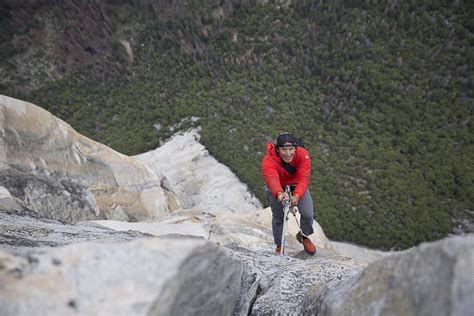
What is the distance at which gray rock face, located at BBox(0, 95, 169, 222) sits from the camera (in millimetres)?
9617

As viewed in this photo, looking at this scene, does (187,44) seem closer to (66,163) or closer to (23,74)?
(23,74)

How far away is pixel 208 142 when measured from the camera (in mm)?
25562

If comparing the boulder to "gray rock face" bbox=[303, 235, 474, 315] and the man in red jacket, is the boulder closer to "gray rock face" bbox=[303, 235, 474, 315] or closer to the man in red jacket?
the man in red jacket

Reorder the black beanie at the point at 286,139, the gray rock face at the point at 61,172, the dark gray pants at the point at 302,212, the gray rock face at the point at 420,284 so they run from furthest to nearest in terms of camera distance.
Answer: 1. the gray rock face at the point at 61,172
2. the dark gray pants at the point at 302,212
3. the black beanie at the point at 286,139
4. the gray rock face at the point at 420,284

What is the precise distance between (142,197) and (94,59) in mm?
31532

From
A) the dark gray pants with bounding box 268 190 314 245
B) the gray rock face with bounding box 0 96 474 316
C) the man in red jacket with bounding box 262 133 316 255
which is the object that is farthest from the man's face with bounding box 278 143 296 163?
the gray rock face with bounding box 0 96 474 316

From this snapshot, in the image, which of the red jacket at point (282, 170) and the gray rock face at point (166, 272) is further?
the red jacket at point (282, 170)

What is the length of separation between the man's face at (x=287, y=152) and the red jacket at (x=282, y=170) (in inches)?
7.9

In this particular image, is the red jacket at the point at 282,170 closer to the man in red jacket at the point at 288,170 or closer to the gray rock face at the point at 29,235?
the man in red jacket at the point at 288,170

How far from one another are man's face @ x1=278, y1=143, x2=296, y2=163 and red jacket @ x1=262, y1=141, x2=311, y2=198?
0.20m

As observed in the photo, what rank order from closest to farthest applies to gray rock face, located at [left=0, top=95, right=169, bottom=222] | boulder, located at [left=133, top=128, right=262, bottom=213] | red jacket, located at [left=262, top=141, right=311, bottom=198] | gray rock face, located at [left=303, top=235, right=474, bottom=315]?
gray rock face, located at [left=303, top=235, right=474, bottom=315] → red jacket, located at [left=262, top=141, right=311, bottom=198] → gray rock face, located at [left=0, top=95, right=169, bottom=222] → boulder, located at [left=133, top=128, right=262, bottom=213]

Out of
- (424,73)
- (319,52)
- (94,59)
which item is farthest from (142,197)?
(94,59)

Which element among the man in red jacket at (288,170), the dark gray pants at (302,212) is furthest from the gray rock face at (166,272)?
the man in red jacket at (288,170)

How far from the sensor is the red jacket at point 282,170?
6.12 meters
